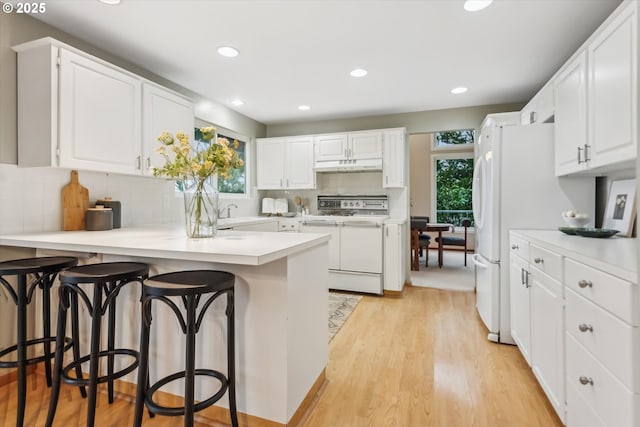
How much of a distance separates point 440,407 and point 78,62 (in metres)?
3.05

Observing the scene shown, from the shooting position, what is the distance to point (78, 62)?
2068 millimetres

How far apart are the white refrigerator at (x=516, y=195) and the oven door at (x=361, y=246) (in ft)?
4.50

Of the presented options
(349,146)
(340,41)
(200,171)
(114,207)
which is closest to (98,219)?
(114,207)

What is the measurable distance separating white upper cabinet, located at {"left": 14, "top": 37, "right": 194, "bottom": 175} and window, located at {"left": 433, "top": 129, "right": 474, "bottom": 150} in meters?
6.53

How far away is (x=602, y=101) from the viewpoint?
68.9 inches

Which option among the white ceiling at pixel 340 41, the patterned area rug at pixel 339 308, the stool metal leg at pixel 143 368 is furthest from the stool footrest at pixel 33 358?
the white ceiling at pixel 340 41

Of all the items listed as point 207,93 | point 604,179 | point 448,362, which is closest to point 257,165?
point 207,93

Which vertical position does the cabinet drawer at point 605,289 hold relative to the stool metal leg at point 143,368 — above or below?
above

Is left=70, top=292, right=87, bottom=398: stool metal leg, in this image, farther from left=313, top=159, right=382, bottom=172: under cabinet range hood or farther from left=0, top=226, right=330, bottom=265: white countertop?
left=313, top=159, right=382, bottom=172: under cabinet range hood

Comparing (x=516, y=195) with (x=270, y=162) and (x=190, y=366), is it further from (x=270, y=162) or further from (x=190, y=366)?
(x=270, y=162)

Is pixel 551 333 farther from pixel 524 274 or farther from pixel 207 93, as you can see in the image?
pixel 207 93

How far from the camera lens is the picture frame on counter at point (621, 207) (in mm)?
1979

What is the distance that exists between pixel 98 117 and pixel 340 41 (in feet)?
5.95

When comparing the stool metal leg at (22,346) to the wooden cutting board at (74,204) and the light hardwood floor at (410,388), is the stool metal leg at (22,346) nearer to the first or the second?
the light hardwood floor at (410,388)
